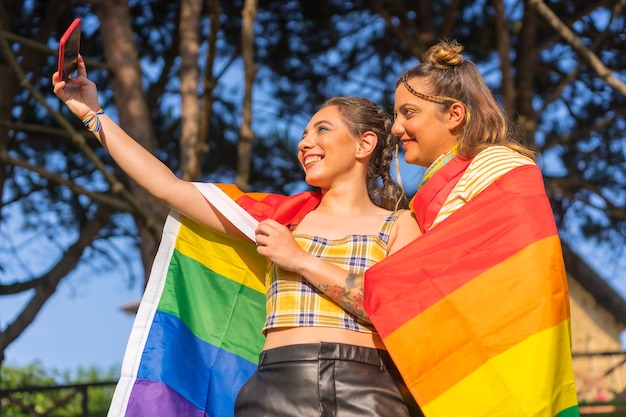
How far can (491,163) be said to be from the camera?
2539 millimetres

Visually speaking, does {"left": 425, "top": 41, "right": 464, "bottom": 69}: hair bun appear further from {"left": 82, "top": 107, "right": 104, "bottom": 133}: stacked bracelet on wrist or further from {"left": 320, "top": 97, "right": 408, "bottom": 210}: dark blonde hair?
{"left": 82, "top": 107, "right": 104, "bottom": 133}: stacked bracelet on wrist

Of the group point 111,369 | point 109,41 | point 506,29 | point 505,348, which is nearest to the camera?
point 505,348

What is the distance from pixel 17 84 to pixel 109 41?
1.47m

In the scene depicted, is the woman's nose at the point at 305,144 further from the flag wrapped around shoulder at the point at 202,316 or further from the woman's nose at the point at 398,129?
the woman's nose at the point at 398,129

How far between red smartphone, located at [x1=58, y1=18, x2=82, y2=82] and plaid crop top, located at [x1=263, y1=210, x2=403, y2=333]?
87 cm

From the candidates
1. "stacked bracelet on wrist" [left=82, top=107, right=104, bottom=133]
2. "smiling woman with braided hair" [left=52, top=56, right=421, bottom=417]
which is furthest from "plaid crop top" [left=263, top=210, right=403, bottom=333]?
"stacked bracelet on wrist" [left=82, top=107, right=104, bottom=133]

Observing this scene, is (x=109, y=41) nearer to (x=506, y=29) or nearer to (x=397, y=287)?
(x=506, y=29)

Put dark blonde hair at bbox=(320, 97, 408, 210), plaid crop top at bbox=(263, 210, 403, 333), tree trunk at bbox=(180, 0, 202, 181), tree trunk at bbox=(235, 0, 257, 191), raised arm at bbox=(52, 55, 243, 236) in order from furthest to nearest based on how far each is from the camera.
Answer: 1. tree trunk at bbox=(180, 0, 202, 181)
2. tree trunk at bbox=(235, 0, 257, 191)
3. dark blonde hair at bbox=(320, 97, 408, 210)
4. raised arm at bbox=(52, 55, 243, 236)
5. plaid crop top at bbox=(263, 210, 403, 333)

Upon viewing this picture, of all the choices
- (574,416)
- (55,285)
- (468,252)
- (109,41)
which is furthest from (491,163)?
(55,285)

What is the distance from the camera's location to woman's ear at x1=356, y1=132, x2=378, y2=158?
2.94 metres

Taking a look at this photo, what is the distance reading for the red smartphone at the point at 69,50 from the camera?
2662mm

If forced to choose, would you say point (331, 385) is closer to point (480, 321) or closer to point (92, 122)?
point (480, 321)

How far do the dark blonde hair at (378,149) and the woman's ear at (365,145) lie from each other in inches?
0.8

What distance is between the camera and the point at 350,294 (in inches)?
98.7
